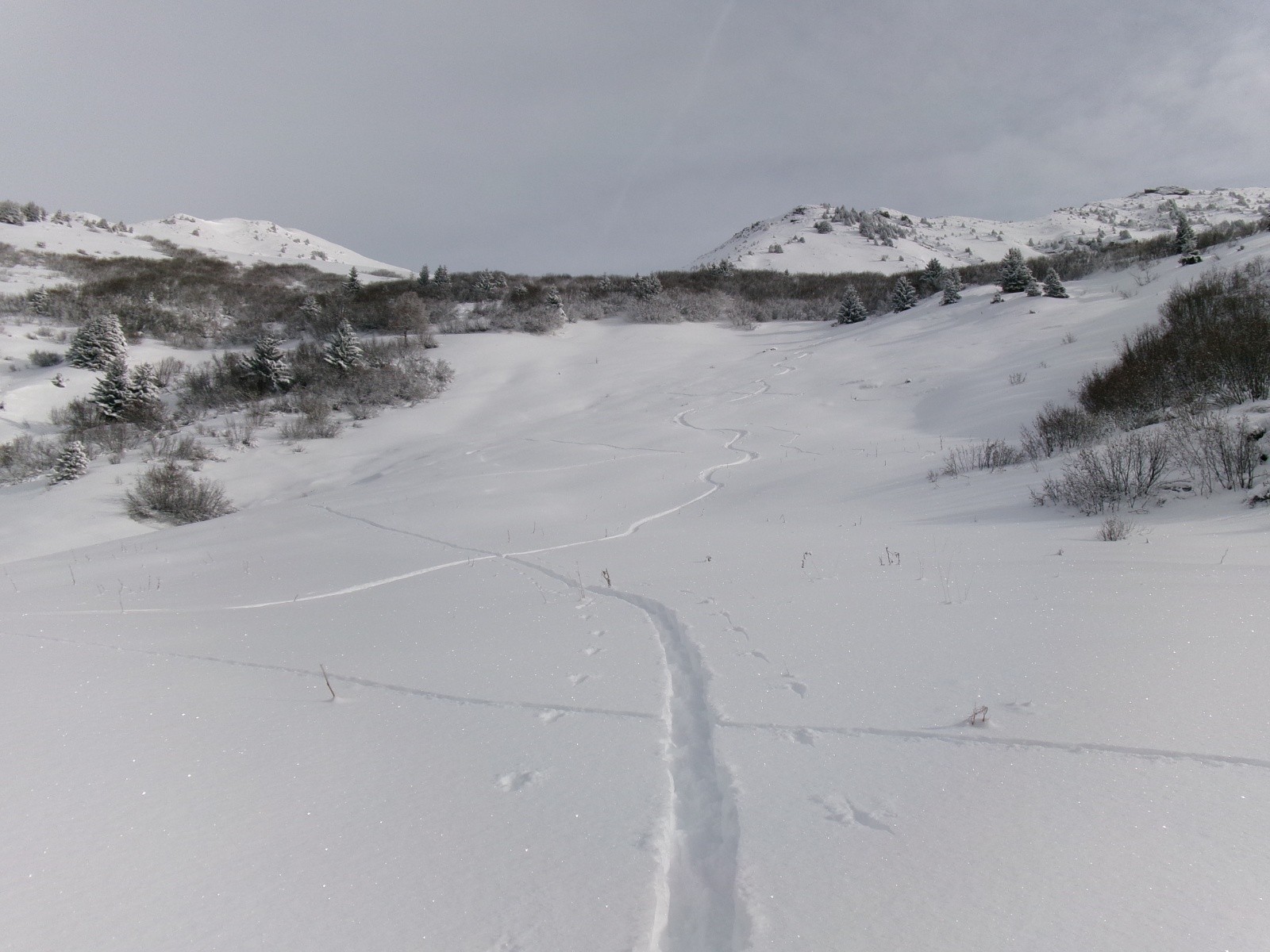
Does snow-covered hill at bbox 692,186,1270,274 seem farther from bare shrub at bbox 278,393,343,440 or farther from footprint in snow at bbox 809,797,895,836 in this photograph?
footprint in snow at bbox 809,797,895,836

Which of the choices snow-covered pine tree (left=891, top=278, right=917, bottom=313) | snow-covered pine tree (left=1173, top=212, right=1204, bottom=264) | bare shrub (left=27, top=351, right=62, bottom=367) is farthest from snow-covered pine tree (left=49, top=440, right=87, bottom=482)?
snow-covered pine tree (left=1173, top=212, right=1204, bottom=264)

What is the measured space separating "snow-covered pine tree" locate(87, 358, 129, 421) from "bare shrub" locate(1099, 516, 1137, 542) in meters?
19.2

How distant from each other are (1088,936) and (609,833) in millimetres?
1073

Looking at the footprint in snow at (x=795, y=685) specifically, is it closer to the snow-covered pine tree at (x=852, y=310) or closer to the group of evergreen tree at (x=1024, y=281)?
the group of evergreen tree at (x=1024, y=281)

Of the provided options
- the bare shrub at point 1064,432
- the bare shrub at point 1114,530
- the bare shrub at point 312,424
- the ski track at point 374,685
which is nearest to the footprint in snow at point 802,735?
the ski track at point 374,685

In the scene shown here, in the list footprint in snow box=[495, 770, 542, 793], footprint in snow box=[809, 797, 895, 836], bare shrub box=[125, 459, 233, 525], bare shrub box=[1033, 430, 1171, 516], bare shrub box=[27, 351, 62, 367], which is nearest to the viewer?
footprint in snow box=[809, 797, 895, 836]

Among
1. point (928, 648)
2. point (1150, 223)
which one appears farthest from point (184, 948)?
point (1150, 223)

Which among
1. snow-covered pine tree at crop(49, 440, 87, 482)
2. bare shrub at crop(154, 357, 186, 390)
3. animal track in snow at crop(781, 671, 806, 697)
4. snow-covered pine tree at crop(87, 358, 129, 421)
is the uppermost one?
bare shrub at crop(154, 357, 186, 390)

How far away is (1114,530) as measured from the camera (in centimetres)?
409

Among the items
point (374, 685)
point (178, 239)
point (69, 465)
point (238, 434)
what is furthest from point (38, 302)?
point (374, 685)

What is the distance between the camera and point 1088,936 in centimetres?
118

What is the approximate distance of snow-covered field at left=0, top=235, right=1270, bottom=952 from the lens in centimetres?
130

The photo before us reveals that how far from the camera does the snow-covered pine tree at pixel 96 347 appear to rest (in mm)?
16141

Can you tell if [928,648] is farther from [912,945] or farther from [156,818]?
[156,818]
